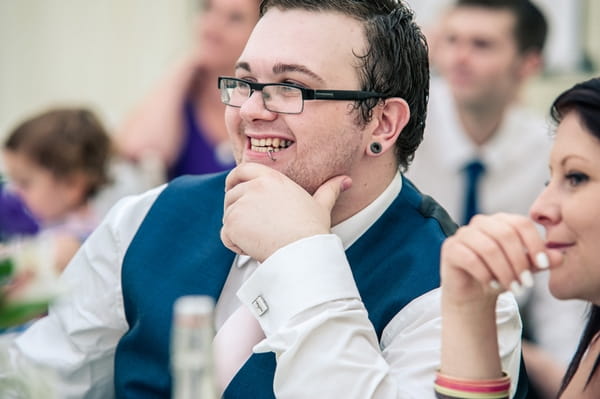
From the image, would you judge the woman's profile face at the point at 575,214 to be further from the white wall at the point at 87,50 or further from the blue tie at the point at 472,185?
the white wall at the point at 87,50

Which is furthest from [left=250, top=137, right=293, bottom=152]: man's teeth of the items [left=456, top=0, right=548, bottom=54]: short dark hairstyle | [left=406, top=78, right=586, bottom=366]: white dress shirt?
[left=456, top=0, right=548, bottom=54]: short dark hairstyle

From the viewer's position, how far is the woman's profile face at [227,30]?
3785 mm

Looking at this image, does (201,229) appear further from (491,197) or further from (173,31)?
(173,31)

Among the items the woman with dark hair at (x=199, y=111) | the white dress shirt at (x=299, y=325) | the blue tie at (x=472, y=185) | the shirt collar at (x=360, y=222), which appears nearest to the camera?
the white dress shirt at (x=299, y=325)

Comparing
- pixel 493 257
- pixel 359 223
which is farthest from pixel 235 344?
pixel 493 257

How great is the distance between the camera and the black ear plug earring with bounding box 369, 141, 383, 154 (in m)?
1.71

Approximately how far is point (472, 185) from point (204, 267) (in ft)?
6.83

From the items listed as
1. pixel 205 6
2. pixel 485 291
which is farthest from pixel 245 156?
pixel 205 6

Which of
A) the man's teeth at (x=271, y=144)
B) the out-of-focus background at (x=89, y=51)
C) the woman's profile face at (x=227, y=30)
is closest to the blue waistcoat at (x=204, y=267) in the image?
the man's teeth at (x=271, y=144)

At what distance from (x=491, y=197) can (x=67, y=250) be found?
168cm

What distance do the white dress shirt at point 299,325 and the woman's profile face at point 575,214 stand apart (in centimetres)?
16

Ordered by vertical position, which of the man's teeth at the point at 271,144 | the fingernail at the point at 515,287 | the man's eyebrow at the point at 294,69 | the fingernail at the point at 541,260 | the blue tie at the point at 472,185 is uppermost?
the man's eyebrow at the point at 294,69

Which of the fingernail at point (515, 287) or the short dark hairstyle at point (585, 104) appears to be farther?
the short dark hairstyle at point (585, 104)

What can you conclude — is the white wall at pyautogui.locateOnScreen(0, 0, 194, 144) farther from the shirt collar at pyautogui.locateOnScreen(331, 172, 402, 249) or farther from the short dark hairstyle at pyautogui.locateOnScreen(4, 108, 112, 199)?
the shirt collar at pyautogui.locateOnScreen(331, 172, 402, 249)
